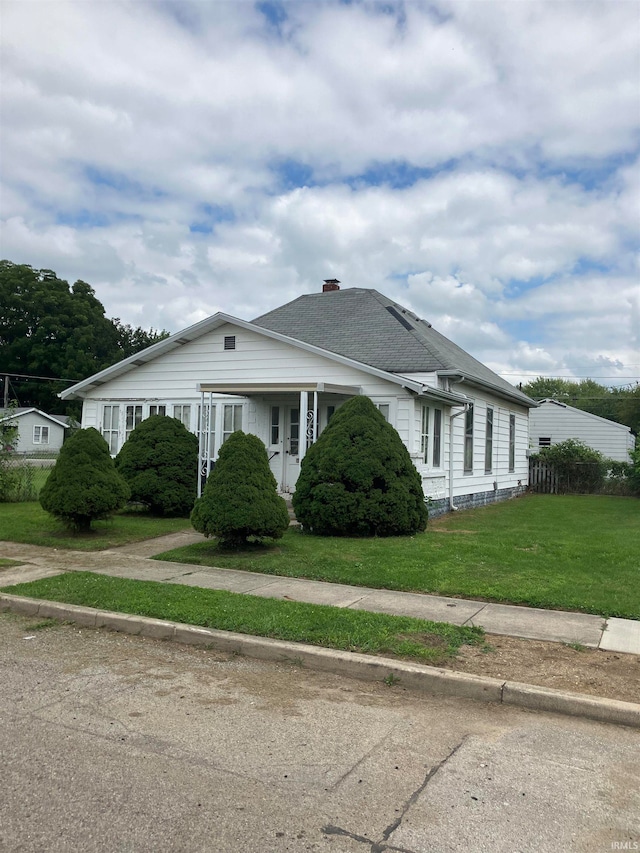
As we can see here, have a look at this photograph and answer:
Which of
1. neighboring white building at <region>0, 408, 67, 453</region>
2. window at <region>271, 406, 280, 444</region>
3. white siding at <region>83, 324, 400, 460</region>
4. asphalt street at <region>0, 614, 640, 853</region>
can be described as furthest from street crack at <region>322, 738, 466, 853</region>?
neighboring white building at <region>0, 408, 67, 453</region>

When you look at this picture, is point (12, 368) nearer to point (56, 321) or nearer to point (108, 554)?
point (56, 321)

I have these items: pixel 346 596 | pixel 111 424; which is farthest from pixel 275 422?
pixel 346 596

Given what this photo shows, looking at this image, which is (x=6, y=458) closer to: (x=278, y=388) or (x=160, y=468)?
(x=160, y=468)

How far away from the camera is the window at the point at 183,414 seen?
17797 millimetres

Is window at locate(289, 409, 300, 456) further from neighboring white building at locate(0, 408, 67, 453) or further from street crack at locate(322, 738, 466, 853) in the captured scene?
neighboring white building at locate(0, 408, 67, 453)

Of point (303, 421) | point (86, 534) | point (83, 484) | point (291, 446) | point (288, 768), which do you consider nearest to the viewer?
point (288, 768)

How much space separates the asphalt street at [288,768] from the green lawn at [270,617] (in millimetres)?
543

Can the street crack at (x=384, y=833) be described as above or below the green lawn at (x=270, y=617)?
below

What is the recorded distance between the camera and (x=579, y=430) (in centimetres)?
3784

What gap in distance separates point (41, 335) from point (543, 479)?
4352 centimetres

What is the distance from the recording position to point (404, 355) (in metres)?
16.8

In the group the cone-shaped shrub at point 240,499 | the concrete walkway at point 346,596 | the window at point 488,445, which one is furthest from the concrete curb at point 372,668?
the window at point 488,445

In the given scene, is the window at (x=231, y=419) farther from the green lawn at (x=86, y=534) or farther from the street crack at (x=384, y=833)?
the street crack at (x=384, y=833)

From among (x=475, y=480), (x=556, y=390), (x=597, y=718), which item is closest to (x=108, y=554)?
(x=597, y=718)
